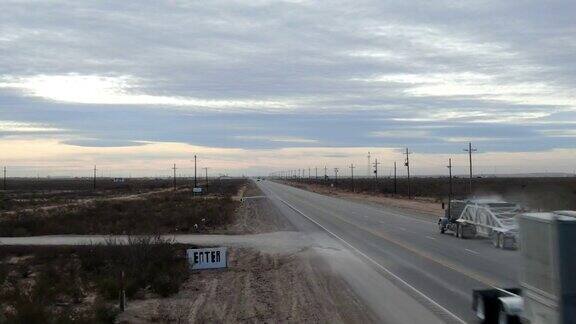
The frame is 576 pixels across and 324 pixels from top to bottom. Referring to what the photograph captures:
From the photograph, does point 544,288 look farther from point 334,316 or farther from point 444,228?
point 444,228

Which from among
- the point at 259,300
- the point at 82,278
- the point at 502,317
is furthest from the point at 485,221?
the point at 502,317

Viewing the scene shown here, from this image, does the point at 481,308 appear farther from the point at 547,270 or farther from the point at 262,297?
the point at 262,297

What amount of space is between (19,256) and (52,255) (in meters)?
1.90

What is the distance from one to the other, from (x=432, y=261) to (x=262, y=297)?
719 centimetres

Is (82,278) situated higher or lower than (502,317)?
lower

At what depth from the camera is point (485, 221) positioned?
1034 inches

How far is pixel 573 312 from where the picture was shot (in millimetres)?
6574

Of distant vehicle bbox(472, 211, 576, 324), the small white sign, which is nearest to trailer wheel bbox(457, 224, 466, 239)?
the small white sign

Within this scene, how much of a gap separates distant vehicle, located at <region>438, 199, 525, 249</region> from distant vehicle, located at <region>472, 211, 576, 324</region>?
15977 mm

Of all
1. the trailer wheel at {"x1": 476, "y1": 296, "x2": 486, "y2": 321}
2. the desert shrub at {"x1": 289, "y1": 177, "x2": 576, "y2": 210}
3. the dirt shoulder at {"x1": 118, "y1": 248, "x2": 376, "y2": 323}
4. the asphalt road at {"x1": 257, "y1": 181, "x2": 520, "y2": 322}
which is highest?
the desert shrub at {"x1": 289, "y1": 177, "x2": 576, "y2": 210}

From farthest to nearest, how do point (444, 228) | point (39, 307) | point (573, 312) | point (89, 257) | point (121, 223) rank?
point (121, 223) < point (444, 228) < point (89, 257) < point (39, 307) < point (573, 312)

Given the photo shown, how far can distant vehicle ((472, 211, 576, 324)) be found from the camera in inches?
260

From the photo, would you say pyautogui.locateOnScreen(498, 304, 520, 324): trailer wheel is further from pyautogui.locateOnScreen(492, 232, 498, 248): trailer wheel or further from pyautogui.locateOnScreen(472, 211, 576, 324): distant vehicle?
pyautogui.locateOnScreen(492, 232, 498, 248): trailer wheel

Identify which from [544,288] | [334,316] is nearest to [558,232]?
[544,288]
